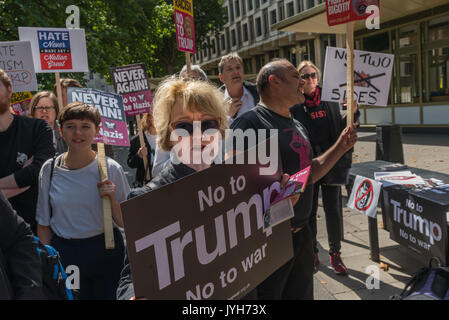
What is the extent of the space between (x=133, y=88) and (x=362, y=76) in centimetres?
329

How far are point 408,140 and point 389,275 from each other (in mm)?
9891

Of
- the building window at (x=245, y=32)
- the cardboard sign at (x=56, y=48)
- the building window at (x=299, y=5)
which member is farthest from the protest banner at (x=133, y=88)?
the building window at (x=245, y=32)

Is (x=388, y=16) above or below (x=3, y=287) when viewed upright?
above

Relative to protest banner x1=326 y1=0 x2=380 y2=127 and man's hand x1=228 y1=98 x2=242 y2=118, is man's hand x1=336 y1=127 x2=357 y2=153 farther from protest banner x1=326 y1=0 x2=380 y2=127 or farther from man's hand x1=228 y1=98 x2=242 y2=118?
man's hand x1=228 y1=98 x2=242 y2=118

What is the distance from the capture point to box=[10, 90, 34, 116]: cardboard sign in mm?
4773

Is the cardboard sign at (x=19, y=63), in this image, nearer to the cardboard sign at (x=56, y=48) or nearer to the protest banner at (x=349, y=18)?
the cardboard sign at (x=56, y=48)

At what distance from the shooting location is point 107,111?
3.39m

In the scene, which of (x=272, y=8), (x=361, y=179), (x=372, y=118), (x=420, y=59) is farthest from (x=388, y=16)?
(x=272, y=8)

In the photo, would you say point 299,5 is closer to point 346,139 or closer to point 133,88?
point 133,88

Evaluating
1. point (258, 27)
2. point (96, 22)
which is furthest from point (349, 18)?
point (258, 27)

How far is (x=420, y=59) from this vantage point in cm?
1370
